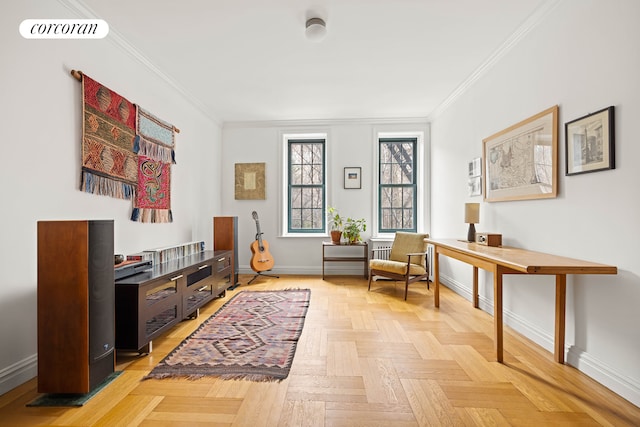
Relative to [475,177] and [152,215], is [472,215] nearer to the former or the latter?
[475,177]

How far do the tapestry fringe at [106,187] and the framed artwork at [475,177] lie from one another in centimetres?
385

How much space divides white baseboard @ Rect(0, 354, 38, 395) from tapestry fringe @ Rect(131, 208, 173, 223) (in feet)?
4.61

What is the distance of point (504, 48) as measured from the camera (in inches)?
120

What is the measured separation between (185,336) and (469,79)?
430cm

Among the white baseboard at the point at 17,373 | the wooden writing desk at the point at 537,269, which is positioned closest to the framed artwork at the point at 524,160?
the wooden writing desk at the point at 537,269

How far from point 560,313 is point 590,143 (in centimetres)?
123

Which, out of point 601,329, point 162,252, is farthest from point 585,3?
point 162,252

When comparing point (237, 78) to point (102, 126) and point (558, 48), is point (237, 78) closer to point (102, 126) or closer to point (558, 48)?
point (102, 126)

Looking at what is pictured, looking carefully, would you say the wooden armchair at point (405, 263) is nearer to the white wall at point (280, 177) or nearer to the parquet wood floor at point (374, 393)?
the white wall at point (280, 177)

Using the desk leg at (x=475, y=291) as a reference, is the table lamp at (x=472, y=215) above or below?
above

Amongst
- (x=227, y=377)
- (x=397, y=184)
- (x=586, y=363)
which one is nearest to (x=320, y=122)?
(x=397, y=184)

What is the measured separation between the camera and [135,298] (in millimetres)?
2244

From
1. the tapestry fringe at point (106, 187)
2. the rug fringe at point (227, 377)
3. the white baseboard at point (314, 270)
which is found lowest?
the rug fringe at point (227, 377)

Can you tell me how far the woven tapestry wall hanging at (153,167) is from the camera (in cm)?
321
